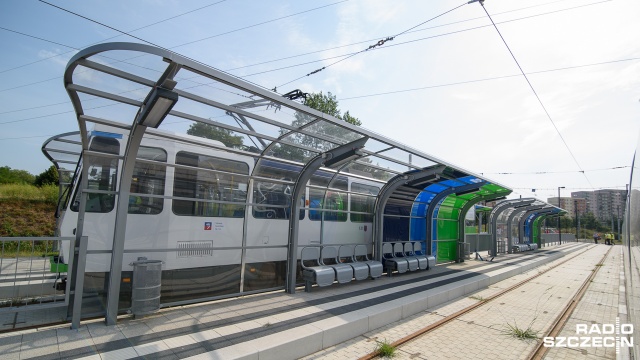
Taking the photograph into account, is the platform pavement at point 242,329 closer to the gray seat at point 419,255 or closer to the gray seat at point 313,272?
the gray seat at point 313,272

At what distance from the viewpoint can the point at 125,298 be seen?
5.62 meters

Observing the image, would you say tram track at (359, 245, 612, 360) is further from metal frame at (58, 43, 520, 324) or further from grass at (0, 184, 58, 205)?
grass at (0, 184, 58, 205)

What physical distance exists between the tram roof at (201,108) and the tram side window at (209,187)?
0.66m

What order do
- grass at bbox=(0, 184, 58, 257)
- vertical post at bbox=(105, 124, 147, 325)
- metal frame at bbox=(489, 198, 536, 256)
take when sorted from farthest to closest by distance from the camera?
metal frame at bbox=(489, 198, 536, 256), grass at bbox=(0, 184, 58, 257), vertical post at bbox=(105, 124, 147, 325)

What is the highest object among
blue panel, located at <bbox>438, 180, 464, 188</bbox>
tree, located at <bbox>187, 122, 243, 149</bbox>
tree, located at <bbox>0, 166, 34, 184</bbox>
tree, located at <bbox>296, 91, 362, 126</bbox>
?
tree, located at <bbox>296, 91, 362, 126</bbox>

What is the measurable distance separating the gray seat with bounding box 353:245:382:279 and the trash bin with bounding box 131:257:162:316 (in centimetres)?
554

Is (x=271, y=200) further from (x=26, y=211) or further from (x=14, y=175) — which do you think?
(x=14, y=175)

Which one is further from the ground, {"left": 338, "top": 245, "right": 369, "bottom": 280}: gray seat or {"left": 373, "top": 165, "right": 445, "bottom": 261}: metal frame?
{"left": 373, "top": 165, "right": 445, "bottom": 261}: metal frame

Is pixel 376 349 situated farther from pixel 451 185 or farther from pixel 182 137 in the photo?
pixel 451 185

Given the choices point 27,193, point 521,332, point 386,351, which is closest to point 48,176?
point 27,193

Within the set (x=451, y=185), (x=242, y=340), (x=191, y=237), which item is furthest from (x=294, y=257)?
(x=451, y=185)

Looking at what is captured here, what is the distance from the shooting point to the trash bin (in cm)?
530

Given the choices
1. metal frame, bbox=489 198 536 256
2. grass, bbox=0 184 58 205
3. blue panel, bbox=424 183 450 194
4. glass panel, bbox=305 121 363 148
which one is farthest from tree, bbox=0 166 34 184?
metal frame, bbox=489 198 536 256

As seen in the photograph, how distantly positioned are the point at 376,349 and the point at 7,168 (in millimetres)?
41080
